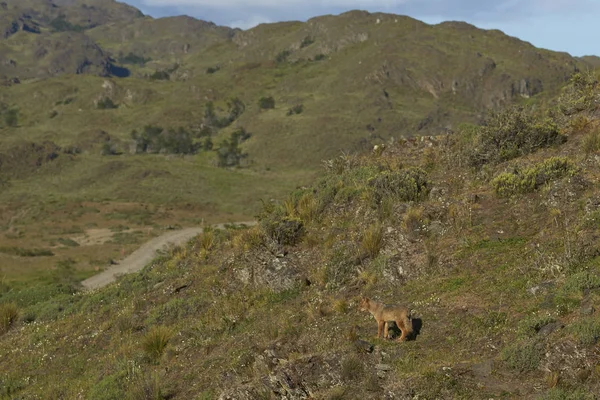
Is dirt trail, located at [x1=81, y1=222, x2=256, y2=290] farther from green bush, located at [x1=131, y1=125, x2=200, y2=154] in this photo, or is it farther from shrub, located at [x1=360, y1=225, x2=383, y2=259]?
green bush, located at [x1=131, y1=125, x2=200, y2=154]

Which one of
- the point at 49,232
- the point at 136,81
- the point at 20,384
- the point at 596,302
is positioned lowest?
the point at 49,232

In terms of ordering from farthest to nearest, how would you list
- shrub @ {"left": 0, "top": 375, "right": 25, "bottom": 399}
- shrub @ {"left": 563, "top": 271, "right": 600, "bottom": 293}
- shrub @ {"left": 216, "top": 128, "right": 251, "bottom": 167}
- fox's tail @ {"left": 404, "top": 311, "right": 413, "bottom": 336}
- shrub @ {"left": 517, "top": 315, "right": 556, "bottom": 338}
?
shrub @ {"left": 216, "top": 128, "right": 251, "bottom": 167} → shrub @ {"left": 0, "top": 375, "right": 25, "bottom": 399} → fox's tail @ {"left": 404, "top": 311, "right": 413, "bottom": 336} → shrub @ {"left": 563, "top": 271, "right": 600, "bottom": 293} → shrub @ {"left": 517, "top": 315, "right": 556, "bottom": 338}

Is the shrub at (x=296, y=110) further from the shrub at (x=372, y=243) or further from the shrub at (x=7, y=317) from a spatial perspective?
the shrub at (x=372, y=243)

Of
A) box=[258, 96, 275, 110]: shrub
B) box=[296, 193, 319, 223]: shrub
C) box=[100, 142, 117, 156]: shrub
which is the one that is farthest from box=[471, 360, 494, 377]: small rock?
box=[258, 96, 275, 110]: shrub

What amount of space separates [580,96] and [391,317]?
15.8 meters

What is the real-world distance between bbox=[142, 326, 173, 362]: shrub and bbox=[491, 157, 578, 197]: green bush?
10.4 metres

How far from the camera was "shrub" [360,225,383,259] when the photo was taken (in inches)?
547

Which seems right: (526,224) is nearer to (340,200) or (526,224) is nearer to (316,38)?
(340,200)

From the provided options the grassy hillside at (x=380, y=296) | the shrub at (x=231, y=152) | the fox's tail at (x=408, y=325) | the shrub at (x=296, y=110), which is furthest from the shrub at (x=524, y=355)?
the shrub at (x=296, y=110)

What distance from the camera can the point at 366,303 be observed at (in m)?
10.3

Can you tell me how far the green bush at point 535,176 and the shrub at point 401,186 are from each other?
2418mm

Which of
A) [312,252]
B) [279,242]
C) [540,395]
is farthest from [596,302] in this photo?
[279,242]

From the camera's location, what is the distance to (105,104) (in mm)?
133375

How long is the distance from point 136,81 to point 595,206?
155 m
